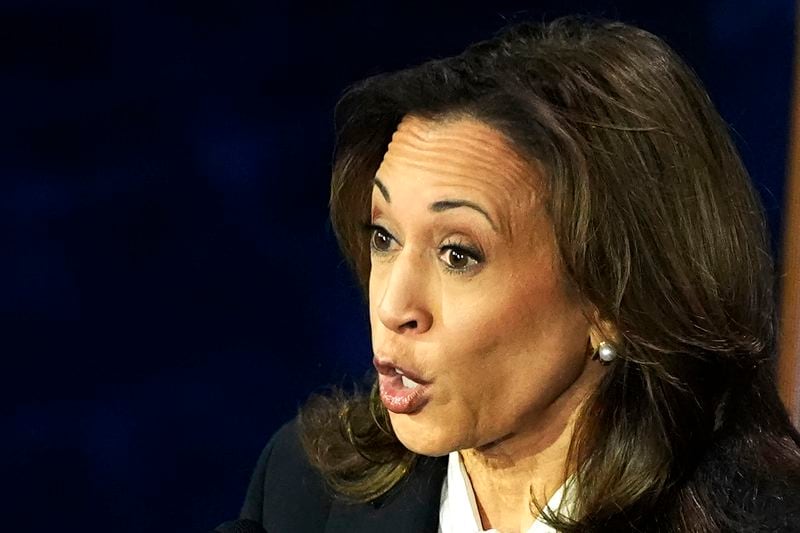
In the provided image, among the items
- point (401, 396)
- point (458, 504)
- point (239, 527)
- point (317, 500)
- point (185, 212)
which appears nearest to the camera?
point (239, 527)

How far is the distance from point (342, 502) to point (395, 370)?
0.29 m

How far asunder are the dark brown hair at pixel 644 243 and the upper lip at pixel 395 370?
165 mm

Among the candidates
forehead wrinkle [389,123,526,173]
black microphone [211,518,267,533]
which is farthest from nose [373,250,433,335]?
black microphone [211,518,267,533]

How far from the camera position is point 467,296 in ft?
4.21

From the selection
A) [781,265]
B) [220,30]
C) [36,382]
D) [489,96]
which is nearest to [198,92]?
[220,30]

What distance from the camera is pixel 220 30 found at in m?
1.84

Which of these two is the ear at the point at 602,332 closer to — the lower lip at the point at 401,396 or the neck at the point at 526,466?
the neck at the point at 526,466

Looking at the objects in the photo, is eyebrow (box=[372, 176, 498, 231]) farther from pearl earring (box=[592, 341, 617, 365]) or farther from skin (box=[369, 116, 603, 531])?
pearl earring (box=[592, 341, 617, 365])

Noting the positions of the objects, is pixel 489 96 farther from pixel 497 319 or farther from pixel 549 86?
A: pixel 497 319

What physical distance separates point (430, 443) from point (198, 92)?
0.71 meters

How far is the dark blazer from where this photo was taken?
1353 millimetres

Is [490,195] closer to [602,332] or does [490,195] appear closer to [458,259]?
[458,259]

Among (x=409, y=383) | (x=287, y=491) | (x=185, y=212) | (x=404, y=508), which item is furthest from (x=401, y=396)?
(x=185, y=212)

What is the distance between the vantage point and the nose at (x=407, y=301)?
128cm
